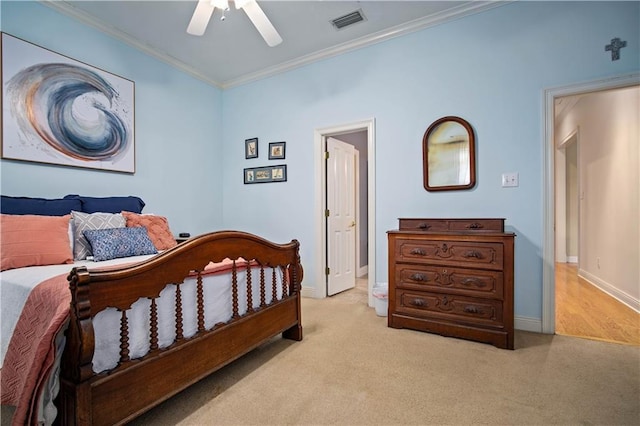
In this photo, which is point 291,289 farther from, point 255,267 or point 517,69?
point 517,69

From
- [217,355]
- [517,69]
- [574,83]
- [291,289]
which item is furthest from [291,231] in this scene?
[574,83]

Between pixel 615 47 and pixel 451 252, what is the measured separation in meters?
1.99

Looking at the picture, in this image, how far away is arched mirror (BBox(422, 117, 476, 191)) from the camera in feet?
9.15

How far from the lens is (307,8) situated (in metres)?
2.75

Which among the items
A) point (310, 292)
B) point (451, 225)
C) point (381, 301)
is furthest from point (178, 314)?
point (310, 292)

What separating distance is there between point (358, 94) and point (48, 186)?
3111 mm

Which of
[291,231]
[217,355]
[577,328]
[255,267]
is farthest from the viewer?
[291,231]

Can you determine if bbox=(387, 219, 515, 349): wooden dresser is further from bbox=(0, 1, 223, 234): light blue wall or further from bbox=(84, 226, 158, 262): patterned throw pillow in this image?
bbox=(0, 1, 223, 234): light blue wall

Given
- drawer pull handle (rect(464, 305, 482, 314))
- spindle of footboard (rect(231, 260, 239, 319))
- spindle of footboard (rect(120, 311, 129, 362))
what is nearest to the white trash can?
drawer pull handle (rect(464, 305, 482, 314))

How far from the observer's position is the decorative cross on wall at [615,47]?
2270mm

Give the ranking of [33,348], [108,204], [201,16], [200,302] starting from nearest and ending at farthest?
[33,348], [200,302], [201,16], [108,204]

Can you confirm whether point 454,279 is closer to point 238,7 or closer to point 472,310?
point 472,310

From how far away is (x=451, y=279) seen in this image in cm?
243

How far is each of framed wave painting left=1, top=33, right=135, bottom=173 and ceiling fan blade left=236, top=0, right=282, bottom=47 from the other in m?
Answer: 1.79
